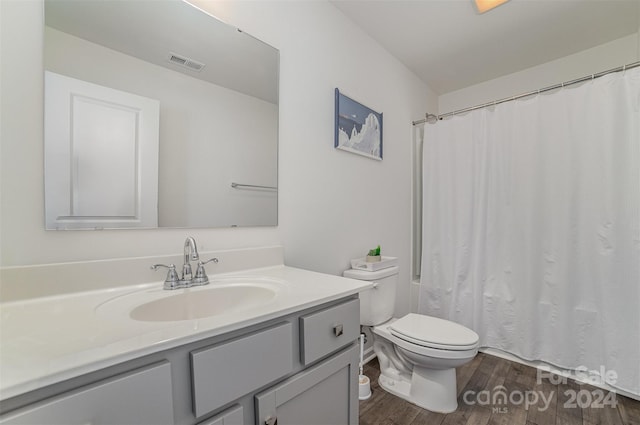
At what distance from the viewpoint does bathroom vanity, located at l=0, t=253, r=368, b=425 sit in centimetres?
46

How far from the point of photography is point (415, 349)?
1.44m

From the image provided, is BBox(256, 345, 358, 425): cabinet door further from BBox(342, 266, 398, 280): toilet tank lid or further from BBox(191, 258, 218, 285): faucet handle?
BBox(342, 266, 398, 280): toilet tank lid

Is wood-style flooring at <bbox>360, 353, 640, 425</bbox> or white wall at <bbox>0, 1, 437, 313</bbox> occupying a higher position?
white wall at <bbox>0, 1, 437, 313</bbox>

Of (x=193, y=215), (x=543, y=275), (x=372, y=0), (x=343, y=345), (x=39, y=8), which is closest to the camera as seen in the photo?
(x=39, y=8)

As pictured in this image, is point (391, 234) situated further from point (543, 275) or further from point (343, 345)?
point (343, 345)

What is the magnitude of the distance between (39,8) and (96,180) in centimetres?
52

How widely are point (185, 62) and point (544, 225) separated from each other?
2253 millimetres

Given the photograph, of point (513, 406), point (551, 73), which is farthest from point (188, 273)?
point (551, 73)

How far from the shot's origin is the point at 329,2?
168cm

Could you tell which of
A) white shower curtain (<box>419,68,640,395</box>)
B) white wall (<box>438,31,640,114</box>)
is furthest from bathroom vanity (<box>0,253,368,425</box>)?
white wall (<box>438,31,640,114</box>)

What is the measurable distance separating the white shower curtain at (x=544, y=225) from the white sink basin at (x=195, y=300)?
1701 mm

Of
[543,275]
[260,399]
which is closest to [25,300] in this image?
[260,399]

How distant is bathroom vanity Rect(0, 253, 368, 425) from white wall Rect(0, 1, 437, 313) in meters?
0.20

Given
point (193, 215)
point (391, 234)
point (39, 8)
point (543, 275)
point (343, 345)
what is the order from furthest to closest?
point (391, 234) < point (543, 275) < point (193, 215) < point (343, 345) < point (39, 8)
